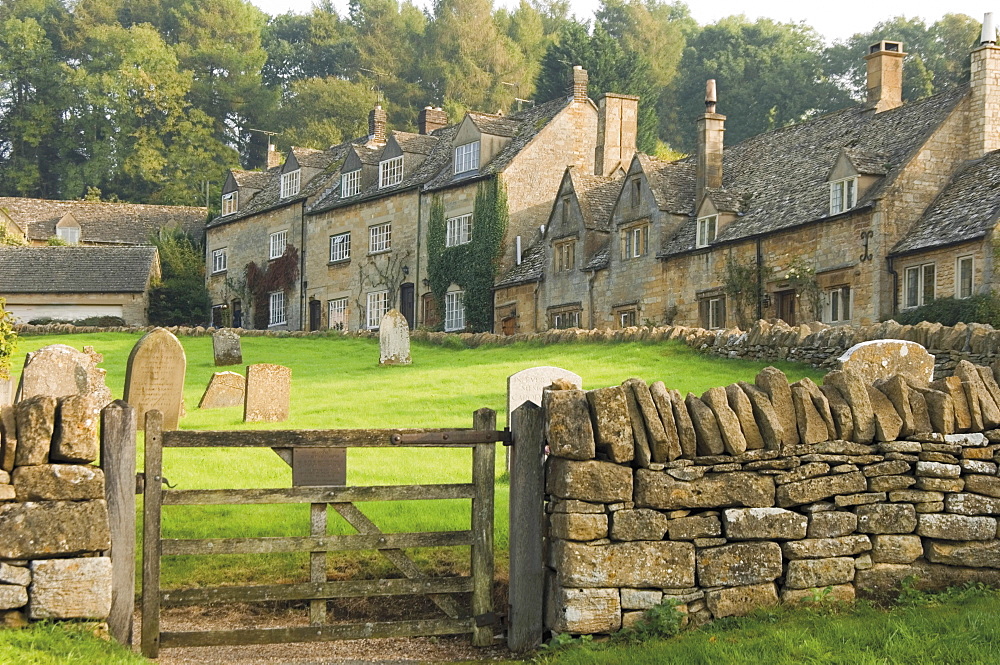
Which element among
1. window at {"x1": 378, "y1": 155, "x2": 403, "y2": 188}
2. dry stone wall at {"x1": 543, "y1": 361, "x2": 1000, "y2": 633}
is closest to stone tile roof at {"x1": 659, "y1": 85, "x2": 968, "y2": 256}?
window at {"x1": 378, "y1": 155, "x2": 403, "y2": 188}

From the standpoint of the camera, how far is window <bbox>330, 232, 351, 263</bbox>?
58.1 m

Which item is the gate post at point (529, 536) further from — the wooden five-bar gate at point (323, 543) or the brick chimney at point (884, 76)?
the brick chimney at point (884, 76)

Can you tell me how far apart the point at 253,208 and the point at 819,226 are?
37278mm

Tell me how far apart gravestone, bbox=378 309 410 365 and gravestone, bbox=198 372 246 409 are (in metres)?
8.95

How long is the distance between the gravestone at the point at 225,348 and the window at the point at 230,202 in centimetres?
3459

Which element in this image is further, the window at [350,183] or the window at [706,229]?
the window at [350,183]

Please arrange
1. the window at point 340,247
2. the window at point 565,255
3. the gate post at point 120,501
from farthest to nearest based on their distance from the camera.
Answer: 1. the window at point 340,247
2. the window at point 565,255
3. the gate post at point 120,501

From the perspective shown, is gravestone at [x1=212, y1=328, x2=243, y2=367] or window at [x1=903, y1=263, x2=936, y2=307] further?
gravestone at [x1=212, y1=328, x2=243, y2=367]

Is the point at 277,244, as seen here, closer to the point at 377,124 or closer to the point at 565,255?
the point at 377,124

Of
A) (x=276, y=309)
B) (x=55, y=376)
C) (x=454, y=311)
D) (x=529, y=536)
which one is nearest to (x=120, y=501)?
(x=529, y=536)

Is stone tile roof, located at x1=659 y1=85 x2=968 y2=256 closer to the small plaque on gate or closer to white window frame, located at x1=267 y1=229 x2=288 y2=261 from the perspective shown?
white window frame, located at x1=267 y1=229 x2=288 y2=261

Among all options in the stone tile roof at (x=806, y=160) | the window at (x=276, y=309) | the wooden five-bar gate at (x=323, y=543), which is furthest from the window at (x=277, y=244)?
the wooden five-bar gate at (x=323, y=543)

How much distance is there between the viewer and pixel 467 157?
52.5m

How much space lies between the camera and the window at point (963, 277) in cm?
3225
